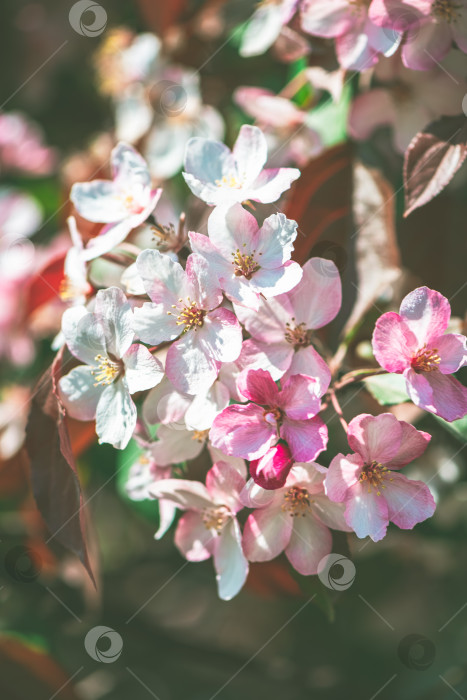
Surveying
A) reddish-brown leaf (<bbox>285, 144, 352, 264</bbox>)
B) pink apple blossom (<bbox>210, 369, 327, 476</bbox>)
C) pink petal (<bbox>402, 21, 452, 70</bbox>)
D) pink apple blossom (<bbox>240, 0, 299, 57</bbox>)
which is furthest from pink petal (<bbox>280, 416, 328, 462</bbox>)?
pink apple blossom (<bbox>240, 0, 299, 57</bbox>)

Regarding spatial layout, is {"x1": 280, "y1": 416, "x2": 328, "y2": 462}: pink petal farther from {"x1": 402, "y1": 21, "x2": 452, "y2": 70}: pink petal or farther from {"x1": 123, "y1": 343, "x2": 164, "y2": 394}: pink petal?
{"x1": 402, "y1": 21, "x2": 452, "y2": 70}: pink petal

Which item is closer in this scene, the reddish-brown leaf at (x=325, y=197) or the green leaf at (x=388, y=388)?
the green leaf at (x=388, y=388)

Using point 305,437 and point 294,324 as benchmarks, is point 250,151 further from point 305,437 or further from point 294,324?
point 305,437

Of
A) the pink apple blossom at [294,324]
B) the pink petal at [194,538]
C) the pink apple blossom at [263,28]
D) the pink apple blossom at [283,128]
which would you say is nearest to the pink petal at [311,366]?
the pink apple blossom at [294,324]

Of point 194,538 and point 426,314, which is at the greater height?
point 426,314

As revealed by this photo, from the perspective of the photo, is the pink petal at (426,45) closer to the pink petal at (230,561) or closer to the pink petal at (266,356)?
the pink petal at (266,356)

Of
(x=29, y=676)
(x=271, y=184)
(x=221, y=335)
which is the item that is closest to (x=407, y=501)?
(x=221, y=335)
